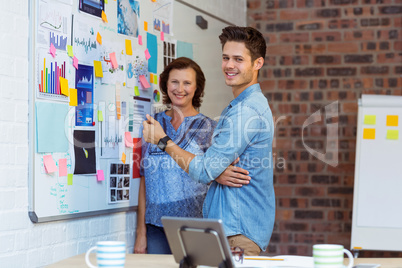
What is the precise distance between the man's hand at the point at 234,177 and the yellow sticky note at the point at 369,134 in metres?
2.04

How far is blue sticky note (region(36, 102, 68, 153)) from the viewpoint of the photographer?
2566mm

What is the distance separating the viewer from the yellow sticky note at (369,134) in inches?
169

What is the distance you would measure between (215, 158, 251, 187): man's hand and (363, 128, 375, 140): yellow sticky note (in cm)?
204

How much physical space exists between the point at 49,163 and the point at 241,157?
0.85 metres

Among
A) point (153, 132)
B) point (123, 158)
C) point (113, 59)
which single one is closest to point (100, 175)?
point (123, 158)

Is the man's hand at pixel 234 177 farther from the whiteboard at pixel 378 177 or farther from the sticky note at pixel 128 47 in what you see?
the whiteboard at pixel 378 177

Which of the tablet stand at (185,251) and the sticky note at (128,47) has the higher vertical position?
the sticky note at (128,47)

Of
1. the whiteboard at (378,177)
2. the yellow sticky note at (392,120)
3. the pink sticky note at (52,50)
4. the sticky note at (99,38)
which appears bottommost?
the whiteboard at (378,177)

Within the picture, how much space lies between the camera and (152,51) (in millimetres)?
3516

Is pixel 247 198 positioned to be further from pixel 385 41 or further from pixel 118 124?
pixel 385 41

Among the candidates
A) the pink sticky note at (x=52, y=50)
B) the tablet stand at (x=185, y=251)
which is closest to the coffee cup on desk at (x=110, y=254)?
the tablet stand at (x=185, y=251)

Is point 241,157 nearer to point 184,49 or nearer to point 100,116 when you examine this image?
point 100,116

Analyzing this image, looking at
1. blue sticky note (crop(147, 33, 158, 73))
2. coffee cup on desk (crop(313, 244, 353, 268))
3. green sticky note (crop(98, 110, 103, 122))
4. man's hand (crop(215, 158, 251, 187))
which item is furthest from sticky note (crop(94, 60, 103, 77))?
coffee cup on desk (crop(313, 244, 353, 268))

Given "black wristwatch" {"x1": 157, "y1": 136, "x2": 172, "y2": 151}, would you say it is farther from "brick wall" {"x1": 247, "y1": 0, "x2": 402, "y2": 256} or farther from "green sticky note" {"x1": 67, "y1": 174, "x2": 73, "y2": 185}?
"brick wall" {"x1": 247, "y1": 0, "x2": 402, "y2": 256}
